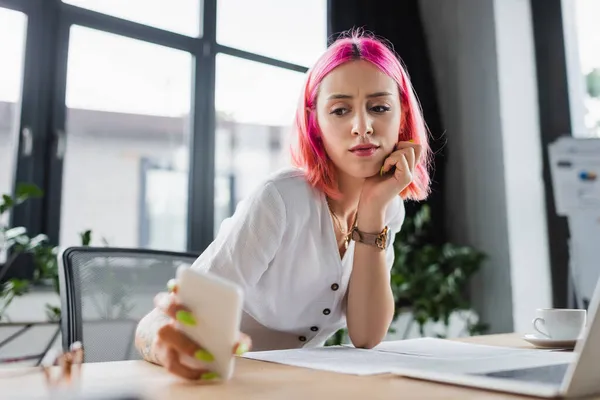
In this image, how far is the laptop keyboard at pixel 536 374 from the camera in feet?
1.85

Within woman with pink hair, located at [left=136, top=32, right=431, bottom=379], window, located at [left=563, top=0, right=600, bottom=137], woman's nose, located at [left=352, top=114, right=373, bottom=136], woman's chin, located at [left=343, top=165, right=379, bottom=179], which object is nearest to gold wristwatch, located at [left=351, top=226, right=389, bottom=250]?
woman with pink hair, located at [left=136, top=32, right=431, bottom=379]

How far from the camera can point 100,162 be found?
2.40 m

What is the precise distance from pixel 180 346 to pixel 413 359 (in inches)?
14.6

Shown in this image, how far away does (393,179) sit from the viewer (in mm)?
1155

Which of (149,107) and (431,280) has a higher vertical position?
(149,107)

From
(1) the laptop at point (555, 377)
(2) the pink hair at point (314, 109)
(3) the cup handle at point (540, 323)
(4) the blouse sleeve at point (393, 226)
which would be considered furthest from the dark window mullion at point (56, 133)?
(1) the laptop at point (555, 377)

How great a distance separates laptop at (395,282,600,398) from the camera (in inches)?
19.1

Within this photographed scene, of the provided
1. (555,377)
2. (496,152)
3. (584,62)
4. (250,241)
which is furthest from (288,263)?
(584,62)

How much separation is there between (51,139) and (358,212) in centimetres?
152

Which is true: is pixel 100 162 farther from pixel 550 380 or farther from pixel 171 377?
pixel 550 380

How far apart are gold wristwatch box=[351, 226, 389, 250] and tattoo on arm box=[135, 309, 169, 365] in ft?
A: 1.54

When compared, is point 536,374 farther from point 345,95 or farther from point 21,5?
point 21,5

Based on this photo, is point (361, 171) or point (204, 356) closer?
point (204, 356)

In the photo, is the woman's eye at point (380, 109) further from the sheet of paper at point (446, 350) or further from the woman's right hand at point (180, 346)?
the woman's right hand at point (180, 346)
